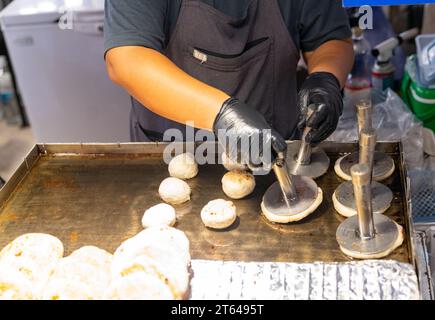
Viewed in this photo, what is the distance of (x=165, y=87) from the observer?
1.86 m

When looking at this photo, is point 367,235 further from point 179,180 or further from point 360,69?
point 360,69

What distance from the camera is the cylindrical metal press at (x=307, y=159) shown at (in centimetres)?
196

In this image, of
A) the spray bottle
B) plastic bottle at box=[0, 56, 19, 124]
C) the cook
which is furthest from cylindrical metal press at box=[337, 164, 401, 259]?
plastic bottle at box=[0, 56, 19, 124]

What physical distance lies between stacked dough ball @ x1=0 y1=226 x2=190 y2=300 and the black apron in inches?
34.5

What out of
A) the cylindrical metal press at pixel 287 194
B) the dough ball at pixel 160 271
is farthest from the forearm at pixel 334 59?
the dough ball at pixel 160 271

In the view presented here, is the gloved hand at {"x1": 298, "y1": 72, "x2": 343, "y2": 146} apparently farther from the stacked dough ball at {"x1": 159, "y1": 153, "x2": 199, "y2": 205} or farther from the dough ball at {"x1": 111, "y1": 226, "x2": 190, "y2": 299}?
the dough ball at {"x1": 111, "y1": 226, "x2": 190, "y2": 299}

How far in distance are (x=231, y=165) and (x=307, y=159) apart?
30 centimetres

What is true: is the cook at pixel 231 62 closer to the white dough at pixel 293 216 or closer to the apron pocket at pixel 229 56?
the apron pocket at pixel 229 56

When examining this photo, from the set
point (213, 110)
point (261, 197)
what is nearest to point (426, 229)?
point (261, 197)

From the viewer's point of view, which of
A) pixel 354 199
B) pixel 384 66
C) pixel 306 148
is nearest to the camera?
pixel 354 199

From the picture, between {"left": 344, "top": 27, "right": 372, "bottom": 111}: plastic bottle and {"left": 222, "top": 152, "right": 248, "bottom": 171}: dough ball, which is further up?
{"left": 222, "top": 152, "right": 248, "bottom": 171}: dough ball

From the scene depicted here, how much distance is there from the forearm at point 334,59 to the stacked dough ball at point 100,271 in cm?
105

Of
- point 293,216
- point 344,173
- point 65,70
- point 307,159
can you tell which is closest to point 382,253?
point 293,216

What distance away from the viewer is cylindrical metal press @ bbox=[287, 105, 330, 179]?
1.96 meters
